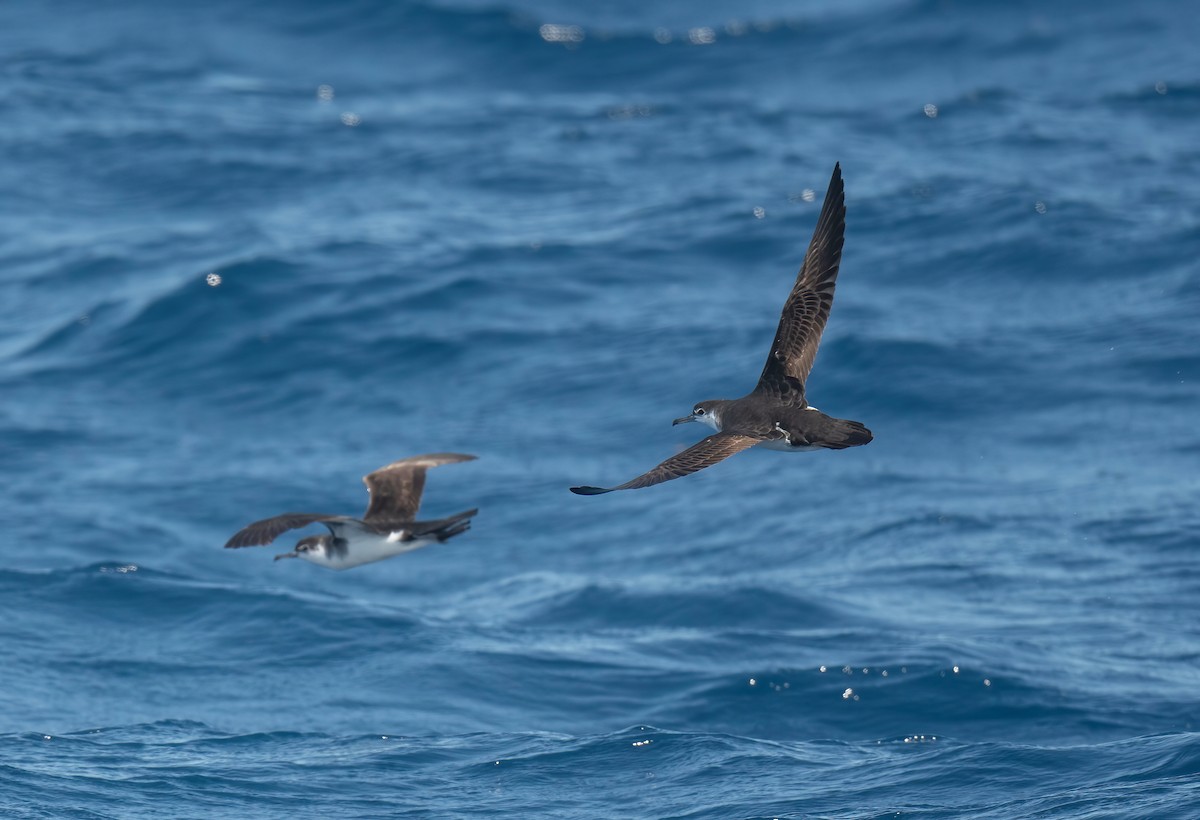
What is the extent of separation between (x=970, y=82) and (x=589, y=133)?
6536 millimetres

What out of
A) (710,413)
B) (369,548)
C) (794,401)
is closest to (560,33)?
(710,413)

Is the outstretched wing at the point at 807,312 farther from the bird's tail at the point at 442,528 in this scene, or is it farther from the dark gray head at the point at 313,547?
the dark gray head at the point at 313,547

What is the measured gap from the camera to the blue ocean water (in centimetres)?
1418

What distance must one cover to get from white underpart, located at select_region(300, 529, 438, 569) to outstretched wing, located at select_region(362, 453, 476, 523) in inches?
13.4

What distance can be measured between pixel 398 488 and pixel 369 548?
0.60 metres

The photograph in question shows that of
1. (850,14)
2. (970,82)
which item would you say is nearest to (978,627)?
(970,82)

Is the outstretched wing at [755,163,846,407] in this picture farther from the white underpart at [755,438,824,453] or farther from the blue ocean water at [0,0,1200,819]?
the blue ocean water at [0,0,1200,819]

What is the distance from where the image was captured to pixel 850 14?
31.3 m

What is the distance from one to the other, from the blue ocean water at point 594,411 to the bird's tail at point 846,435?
3053 millimetres

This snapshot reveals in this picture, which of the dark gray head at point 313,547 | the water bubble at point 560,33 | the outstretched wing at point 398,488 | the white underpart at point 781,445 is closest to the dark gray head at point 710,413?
the white underpart at point 781,445

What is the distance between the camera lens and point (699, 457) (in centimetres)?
1052

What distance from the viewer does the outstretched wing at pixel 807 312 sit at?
39.0ft

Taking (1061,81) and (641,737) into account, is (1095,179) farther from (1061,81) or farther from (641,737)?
(641,737)

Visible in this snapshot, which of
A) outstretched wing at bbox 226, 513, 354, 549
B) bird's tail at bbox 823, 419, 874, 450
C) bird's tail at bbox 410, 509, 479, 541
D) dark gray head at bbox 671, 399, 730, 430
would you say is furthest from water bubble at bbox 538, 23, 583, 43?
outstretched wing at bbox 226, 513, 354, 549
